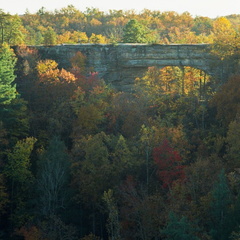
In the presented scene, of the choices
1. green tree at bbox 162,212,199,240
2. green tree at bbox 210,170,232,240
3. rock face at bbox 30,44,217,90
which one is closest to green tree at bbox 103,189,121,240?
green tree at bbox 162,212,199,240

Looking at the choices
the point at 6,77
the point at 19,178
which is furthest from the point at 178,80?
the point at 19,178

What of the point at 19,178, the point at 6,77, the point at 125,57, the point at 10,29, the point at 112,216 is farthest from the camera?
the point at 10,29

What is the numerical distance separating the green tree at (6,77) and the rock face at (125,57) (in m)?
7.04

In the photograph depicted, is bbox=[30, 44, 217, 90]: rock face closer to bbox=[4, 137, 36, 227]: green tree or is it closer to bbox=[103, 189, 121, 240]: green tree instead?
bbox=[4, 137, 36, 227]: green tree

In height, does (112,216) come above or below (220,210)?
below

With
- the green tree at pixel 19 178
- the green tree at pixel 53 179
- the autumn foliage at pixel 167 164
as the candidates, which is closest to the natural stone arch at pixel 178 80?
the autumn foliage at pixel 167 164

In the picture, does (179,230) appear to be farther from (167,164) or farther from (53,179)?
(53,179)

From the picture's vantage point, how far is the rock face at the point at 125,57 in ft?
160

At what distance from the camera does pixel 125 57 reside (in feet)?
166

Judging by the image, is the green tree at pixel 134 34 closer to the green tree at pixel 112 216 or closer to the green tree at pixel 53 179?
the green tree at pixel 53 179

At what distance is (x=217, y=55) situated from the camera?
46.2 m

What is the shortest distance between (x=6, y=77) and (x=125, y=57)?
14360 millimetres

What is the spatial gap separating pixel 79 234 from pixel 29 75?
19.8 meters

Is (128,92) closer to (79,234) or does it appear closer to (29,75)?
(29,75)
